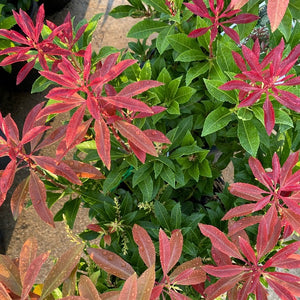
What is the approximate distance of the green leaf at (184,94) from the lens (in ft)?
3.84

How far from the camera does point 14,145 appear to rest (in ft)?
3.02

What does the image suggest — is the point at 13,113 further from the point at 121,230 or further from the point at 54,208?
the point at 121,230

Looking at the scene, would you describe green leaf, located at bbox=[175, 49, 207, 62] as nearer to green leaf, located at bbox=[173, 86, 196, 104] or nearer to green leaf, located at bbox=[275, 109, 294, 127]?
green leaf, located at bbox=[173, 86, 196, 104]

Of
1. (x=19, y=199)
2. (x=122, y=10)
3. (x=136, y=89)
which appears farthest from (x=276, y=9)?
(x=122, y=10)

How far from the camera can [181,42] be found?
1.18 m

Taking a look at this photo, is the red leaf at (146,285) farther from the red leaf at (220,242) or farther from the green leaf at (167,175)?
the green leaf at (167,175)

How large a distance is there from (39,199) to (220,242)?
1.54 feet

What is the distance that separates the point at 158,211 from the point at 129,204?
5.4 inches

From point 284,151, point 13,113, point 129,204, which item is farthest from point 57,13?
point 284,151

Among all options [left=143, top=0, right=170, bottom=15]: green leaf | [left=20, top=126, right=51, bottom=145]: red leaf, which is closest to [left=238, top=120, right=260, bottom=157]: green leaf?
[left=143, top=0, right=170, bottom=15]: green leaf

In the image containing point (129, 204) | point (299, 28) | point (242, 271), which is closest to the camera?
point (242, 271)

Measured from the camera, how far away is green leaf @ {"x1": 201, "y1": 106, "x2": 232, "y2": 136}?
3.51 ft

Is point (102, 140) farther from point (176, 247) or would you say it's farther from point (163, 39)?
point (163, 39)

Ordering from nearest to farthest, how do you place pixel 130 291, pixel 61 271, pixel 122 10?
1. pixel 130 291
2. pixel 61 271
3. pixel 122 10
